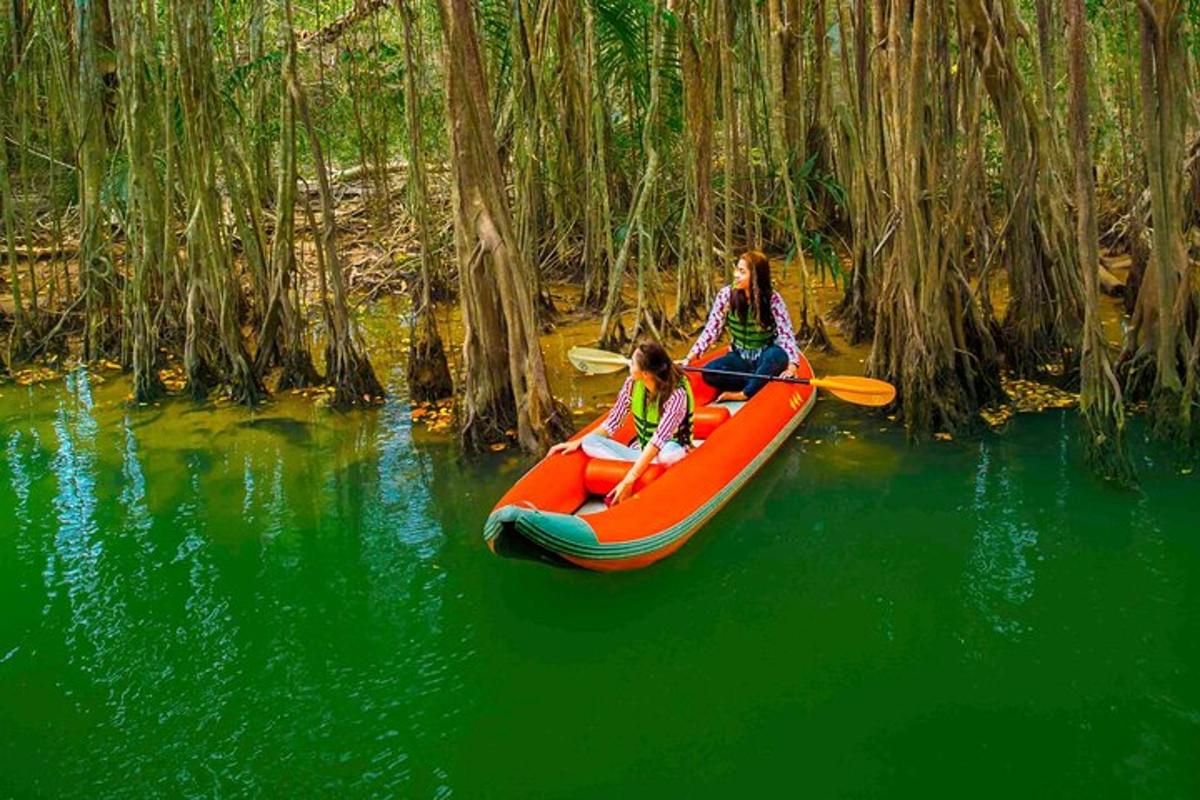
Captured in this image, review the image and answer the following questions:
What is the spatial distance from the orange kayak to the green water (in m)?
0.18

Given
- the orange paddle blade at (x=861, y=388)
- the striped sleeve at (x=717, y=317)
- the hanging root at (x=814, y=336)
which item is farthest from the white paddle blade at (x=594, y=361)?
the hanging root at (x=814, y=336)

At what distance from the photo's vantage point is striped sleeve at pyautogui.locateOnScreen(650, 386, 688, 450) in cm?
579

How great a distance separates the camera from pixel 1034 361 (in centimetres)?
780

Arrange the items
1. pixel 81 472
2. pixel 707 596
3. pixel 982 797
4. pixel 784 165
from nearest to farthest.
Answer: pixel 982 797 → pixel 707 596 → pixel 81 472 → pixel 784 165

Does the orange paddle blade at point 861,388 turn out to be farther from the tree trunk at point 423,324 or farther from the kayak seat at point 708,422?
the tree trunk at point 423,324

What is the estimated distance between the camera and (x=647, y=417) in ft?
19.7

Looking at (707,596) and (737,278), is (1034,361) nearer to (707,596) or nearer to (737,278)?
(737,278)

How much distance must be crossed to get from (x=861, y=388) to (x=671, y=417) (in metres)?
1.43

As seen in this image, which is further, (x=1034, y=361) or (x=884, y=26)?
(x=1034, y=361)

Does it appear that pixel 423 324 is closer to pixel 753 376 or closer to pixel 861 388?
pixel 753 376

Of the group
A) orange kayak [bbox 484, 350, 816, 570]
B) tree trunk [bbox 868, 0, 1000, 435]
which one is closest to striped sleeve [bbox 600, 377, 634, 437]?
orange kayak [bbox 484, 350, 816, 570]

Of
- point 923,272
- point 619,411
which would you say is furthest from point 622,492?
point 923,272

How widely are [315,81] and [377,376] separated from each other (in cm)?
509

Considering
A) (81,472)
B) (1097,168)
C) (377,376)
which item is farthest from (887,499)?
(1097,168)
